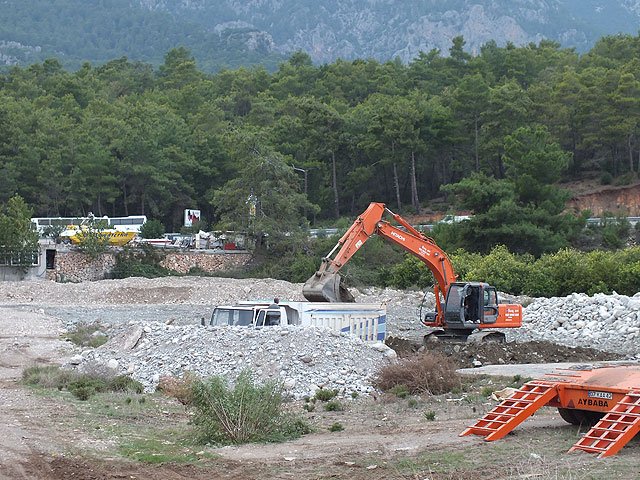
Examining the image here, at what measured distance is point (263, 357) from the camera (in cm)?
2181

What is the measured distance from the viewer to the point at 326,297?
27734 mm

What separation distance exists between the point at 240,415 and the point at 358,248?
15.5 meters

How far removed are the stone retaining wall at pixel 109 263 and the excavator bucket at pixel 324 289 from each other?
37070 millimetres

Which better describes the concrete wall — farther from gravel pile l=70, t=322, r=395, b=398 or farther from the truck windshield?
gravel pile l=70, t=322, r=395, b=398

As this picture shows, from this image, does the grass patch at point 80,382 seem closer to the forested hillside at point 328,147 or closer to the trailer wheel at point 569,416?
the trailer wheel at point 569,416

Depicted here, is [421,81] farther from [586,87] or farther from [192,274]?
[192,274]

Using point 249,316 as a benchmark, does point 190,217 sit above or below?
above

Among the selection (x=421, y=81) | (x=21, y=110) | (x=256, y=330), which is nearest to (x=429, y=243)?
(x=256, y=330)

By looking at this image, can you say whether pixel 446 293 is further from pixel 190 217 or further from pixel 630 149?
pixel 630 149

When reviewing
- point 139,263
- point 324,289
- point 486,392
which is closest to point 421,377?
point 486,392

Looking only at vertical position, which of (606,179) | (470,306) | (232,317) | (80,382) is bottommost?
(80,382)

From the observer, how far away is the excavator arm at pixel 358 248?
92.0ft

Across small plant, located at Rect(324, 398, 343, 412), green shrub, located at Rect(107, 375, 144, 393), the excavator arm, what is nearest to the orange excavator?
the excavator arm

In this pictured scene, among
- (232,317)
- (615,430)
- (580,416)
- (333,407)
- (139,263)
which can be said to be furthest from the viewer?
(139,263)
